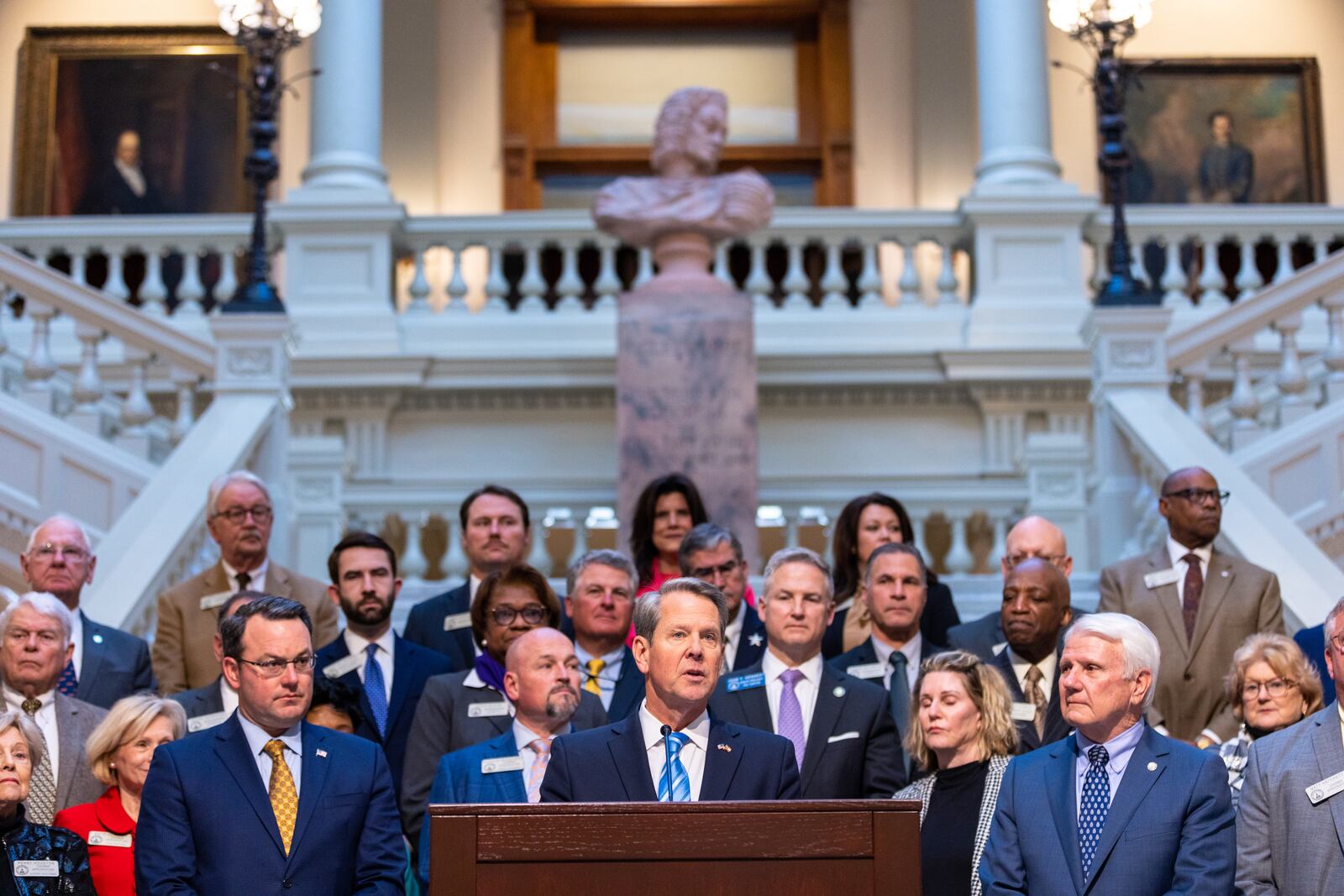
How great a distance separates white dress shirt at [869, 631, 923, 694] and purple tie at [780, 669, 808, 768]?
1.95ft

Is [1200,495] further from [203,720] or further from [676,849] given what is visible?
[676,849]

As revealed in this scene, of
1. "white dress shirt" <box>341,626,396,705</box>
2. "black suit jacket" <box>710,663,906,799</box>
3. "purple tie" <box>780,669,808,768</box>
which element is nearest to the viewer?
"black suit jacket" <box>710,663,906,799</box>

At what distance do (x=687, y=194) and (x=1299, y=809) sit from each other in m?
7.03

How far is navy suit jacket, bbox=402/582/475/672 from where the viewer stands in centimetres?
681

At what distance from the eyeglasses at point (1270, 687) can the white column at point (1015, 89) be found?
332 inches

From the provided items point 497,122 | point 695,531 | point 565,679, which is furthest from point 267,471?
point 497,122

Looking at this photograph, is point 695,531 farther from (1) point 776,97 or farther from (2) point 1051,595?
(1) point 776,97

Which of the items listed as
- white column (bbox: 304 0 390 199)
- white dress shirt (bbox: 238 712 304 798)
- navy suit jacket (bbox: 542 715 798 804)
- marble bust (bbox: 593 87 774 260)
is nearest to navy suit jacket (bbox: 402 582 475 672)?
white dress shirt (bbox: 238 712 304 798)

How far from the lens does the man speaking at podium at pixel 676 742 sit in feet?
15.2

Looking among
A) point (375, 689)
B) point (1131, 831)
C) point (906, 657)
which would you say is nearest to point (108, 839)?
point (375, 689)

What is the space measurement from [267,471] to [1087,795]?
5.85 meters

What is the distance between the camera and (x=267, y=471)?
32.2 feet

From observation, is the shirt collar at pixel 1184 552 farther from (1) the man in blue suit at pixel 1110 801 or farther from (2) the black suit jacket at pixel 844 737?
(1) the man in blue suit at pixel 1110 801

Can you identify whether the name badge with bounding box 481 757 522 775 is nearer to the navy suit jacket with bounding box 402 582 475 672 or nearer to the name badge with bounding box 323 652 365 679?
the name badge with bounding box 323 652 365 679
